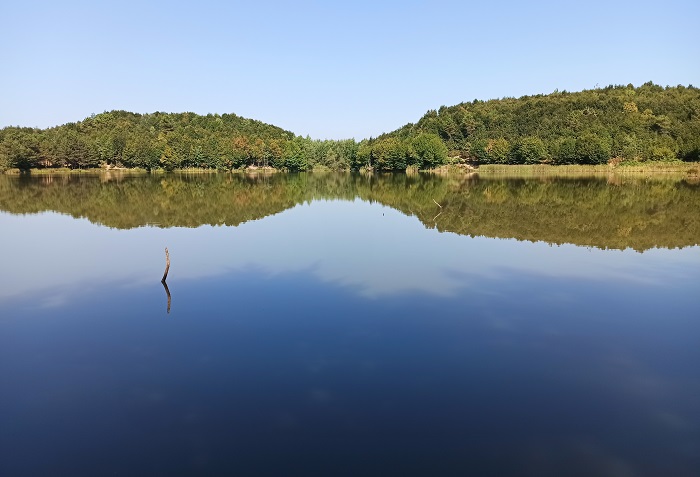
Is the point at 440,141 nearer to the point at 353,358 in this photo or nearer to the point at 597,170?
the point at 597,170

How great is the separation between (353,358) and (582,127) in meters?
102

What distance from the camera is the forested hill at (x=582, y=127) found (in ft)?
281

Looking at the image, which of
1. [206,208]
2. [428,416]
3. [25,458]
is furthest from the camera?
[206,208]

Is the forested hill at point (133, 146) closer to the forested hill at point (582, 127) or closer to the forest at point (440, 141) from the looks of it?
the forest at point (440, 141)

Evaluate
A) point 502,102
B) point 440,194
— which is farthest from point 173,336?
point 502,102

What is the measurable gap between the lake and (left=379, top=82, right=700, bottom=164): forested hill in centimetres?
7091

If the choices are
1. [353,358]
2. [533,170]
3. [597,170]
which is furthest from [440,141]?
[353,358]

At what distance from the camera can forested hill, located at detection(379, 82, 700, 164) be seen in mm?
85500

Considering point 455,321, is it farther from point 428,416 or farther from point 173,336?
point 173,336

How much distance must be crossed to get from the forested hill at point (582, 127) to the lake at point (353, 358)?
70.9 metres

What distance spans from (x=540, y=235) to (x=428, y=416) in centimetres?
1906

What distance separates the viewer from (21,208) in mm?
38875

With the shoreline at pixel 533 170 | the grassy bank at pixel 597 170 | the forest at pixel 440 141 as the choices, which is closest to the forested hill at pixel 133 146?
the forest at pixel 440 141

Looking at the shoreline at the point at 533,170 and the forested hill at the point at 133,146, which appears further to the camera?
the forested hill at the point at 133,146
